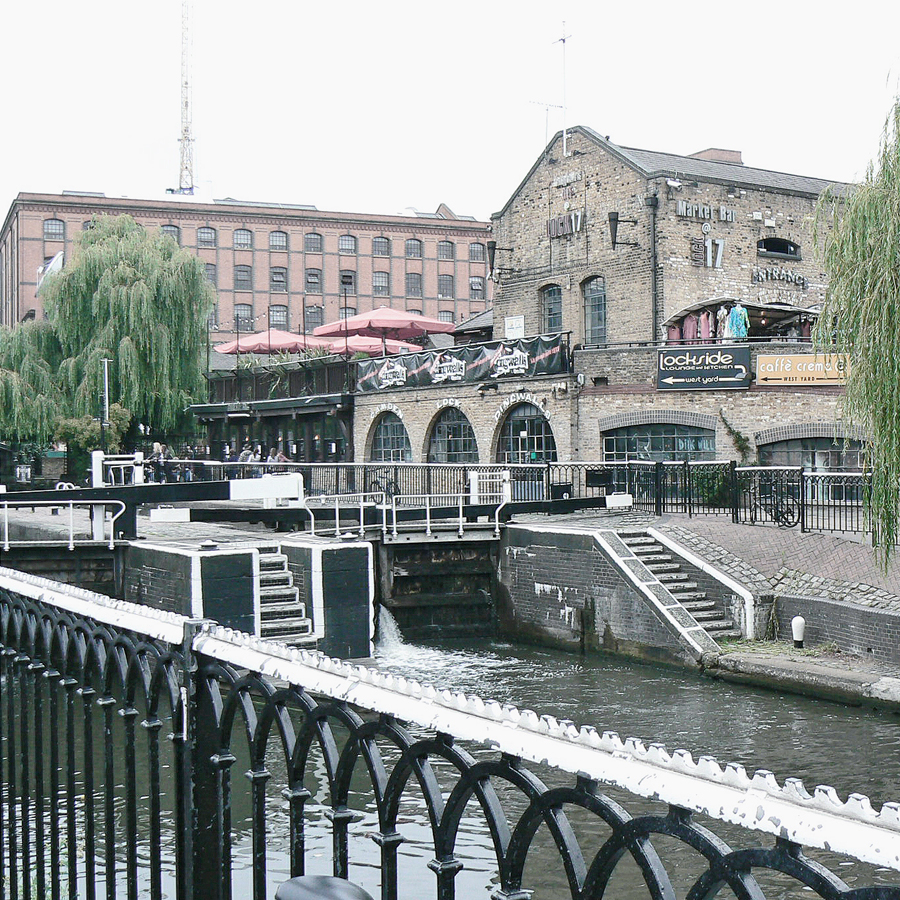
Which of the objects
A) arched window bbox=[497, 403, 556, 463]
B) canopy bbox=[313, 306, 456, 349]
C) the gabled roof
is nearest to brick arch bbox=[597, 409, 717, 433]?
arched window bbox=[497, 403, 556, 463]

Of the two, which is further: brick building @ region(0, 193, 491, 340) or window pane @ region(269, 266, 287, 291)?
window pane @ region(269, 266, 287, 291)

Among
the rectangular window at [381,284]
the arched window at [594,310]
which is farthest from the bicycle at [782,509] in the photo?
the rectangular window at [381,284]

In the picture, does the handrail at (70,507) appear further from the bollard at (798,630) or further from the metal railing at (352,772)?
the metal railing at (352,772)

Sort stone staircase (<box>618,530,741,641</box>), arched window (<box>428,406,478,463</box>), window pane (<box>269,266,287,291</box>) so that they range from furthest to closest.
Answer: window pane (<box>269,266,287,291</box>) < arched window (<box>428,406,478,463</box>) < stone staircase (<box>618,530,741,641</box>)

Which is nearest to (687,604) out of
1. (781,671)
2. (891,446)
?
(781,671)

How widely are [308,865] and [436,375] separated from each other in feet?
75.2

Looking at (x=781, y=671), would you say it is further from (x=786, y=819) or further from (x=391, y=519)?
(x=786, y=819)

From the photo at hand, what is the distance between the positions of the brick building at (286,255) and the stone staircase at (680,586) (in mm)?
42131

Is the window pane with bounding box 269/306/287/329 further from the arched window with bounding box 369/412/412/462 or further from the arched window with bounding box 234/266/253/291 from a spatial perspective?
the arched window with bounding box 369/412/412/462

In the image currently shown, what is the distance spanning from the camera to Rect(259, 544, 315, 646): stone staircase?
15648 millimetres

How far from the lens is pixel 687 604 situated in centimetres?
1748

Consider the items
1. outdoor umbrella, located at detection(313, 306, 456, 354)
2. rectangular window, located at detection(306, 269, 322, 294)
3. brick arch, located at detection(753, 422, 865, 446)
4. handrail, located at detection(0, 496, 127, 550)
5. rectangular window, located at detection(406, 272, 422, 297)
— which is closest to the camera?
handrail, located at detection(0, 496, 127, 550)

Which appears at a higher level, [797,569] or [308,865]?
[797,569]

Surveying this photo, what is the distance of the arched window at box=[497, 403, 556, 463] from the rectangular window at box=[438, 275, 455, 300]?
3731 cm
